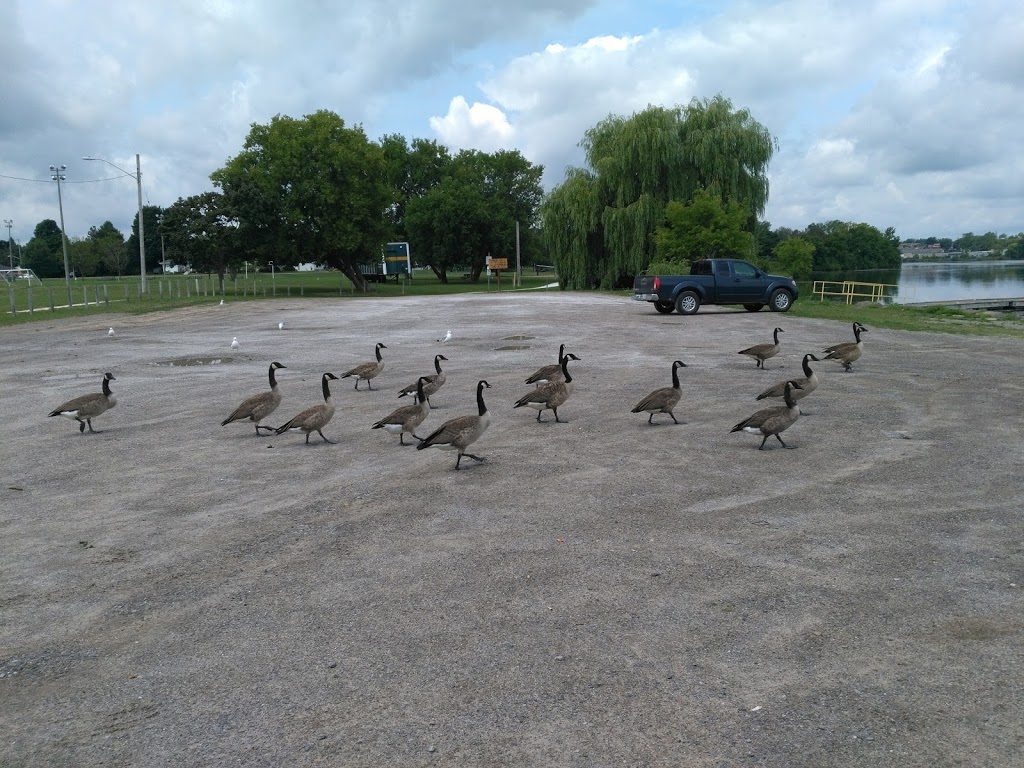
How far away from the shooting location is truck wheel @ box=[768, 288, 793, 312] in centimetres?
3297

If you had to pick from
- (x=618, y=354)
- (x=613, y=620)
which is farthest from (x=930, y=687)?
(x=618, y=354)

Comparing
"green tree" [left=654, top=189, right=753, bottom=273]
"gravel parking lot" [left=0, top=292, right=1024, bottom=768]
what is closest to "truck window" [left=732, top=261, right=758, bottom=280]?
"green tree" [left=654, top=189, right=753, bottom=273]

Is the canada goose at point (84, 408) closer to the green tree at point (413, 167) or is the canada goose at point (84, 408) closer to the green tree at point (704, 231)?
the green tree at point (704, 231)

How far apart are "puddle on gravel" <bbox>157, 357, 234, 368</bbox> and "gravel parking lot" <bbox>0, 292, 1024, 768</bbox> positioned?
7.13m

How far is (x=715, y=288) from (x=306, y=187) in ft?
127

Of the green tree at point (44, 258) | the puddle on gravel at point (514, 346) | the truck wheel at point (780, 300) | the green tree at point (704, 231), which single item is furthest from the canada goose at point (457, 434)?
the green tree at point (44, 258)

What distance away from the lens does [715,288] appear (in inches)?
1273

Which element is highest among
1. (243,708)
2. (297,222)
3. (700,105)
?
(700,105)

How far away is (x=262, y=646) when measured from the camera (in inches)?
193

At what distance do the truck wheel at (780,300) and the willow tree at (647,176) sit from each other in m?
13.7

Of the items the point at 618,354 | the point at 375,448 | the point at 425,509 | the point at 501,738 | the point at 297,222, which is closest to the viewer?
the point at 501,738

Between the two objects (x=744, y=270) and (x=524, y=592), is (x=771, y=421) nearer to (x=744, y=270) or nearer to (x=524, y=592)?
(x=524, y=592)

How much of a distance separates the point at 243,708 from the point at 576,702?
1.71 metres

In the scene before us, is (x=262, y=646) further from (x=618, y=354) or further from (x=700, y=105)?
(x=700, y=105)
